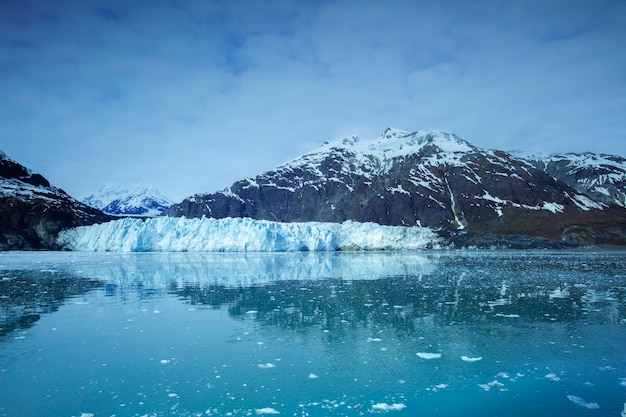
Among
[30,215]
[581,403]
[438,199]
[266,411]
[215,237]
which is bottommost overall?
[266,411]

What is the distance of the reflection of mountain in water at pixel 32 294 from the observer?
15328 millimetres

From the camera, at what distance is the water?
8.09m

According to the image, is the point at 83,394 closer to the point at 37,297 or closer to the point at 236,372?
the point at 236,372

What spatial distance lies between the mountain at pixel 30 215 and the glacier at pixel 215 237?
11517 mm

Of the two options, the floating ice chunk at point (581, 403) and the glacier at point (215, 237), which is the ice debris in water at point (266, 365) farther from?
the glacier at point (215, 237)

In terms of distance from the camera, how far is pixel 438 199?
506 ft

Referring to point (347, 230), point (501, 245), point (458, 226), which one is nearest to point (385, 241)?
point (347, 230)

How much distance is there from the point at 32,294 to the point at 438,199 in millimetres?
145836

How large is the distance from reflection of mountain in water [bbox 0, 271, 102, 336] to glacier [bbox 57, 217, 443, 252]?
45.7 meters

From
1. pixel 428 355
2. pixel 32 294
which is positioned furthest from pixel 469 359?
pixel 32 294

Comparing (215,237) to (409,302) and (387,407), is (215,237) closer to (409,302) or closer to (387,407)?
(409,302)

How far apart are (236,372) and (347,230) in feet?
253

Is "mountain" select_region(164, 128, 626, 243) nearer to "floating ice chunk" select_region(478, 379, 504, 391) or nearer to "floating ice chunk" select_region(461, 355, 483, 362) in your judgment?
"floating ice chunk" select_region(461, 355, 483, 362)

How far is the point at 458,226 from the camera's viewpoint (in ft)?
463
